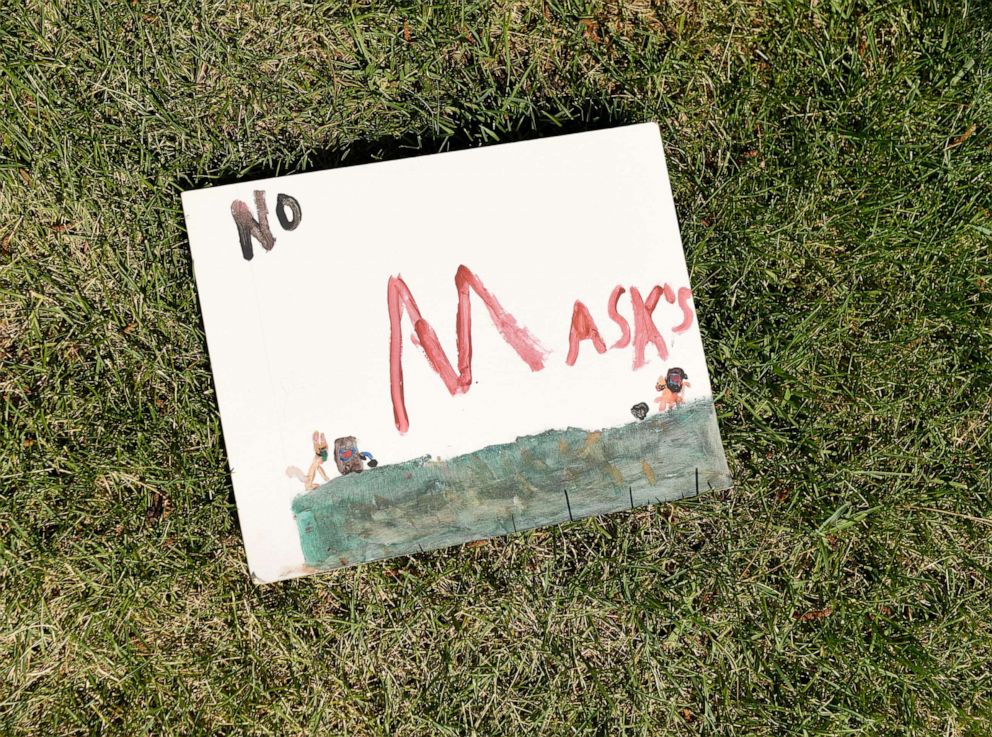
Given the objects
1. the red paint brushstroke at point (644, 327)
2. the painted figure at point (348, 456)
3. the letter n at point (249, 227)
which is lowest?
the painted figure at point (348, 456)

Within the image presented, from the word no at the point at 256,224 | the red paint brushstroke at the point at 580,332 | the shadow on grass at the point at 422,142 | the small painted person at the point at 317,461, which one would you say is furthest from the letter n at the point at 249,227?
the red paint brushstroke at the point at 580,332

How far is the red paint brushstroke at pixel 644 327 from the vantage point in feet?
4.24

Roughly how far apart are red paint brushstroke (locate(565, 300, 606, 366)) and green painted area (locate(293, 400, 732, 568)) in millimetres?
A: 142

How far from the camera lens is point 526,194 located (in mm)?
1282

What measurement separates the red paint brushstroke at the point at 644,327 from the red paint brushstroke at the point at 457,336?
189mm

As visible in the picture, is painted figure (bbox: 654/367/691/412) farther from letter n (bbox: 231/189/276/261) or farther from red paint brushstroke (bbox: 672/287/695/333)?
letter n (bbox: 231/189/276/261)

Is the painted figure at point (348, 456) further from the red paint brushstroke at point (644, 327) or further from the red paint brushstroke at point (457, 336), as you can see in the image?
the red paint brushstroke at point (644, 327)

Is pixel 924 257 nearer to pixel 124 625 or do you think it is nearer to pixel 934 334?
pixel 934 334

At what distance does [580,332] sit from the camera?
1.28 metres

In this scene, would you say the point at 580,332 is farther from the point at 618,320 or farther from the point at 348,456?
the point at 348,456

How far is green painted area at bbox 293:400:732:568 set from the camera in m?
1.25

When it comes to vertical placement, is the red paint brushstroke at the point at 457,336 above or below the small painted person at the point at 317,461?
above

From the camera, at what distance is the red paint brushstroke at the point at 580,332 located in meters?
1.28

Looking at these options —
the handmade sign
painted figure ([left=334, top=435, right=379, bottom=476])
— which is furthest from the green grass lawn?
painted figure ([left=334, top=435, right=379, bottom=476])
